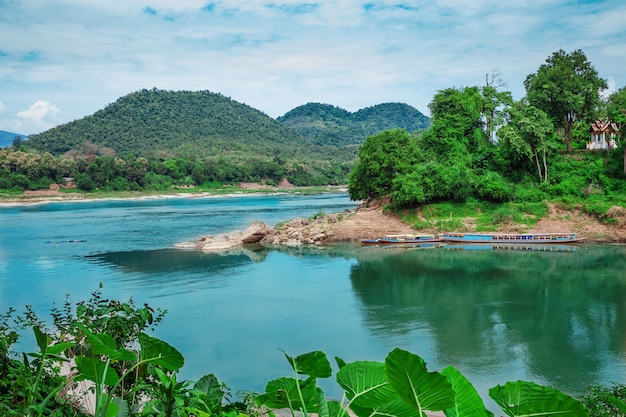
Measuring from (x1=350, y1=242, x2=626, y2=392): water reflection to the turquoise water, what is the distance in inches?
2.2

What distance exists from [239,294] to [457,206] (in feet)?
53.5

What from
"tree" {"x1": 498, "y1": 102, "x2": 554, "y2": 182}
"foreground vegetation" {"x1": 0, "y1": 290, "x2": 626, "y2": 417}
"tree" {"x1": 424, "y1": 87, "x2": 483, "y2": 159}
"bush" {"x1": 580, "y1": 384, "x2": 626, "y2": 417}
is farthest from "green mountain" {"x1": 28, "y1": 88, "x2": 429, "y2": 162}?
"foreground vegetation" {"x1": 0, "y1": 290, "x2": 626, "y2": 417}

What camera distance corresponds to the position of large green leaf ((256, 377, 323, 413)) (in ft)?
9.16

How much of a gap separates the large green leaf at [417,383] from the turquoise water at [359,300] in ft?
28.1

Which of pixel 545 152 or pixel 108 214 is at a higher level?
pixel 545 152

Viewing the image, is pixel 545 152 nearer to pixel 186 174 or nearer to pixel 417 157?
pixel 417 157

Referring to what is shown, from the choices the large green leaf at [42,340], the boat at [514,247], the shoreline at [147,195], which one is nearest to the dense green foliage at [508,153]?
the boat at [514,247]

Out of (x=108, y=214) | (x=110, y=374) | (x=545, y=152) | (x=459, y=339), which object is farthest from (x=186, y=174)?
(x=110, y=374)

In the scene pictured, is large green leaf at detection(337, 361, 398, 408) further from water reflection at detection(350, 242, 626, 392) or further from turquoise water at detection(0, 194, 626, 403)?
water reflection at detection(350, 242, 626, 392)

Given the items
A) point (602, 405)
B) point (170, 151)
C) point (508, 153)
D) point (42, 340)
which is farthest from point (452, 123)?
point (170, 151)

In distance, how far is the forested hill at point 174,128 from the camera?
104 metres

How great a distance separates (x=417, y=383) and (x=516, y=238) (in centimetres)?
2659

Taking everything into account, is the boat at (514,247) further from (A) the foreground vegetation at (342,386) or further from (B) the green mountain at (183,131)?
(B) the green mountain at (183,131)

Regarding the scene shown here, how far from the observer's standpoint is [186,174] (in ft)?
262
